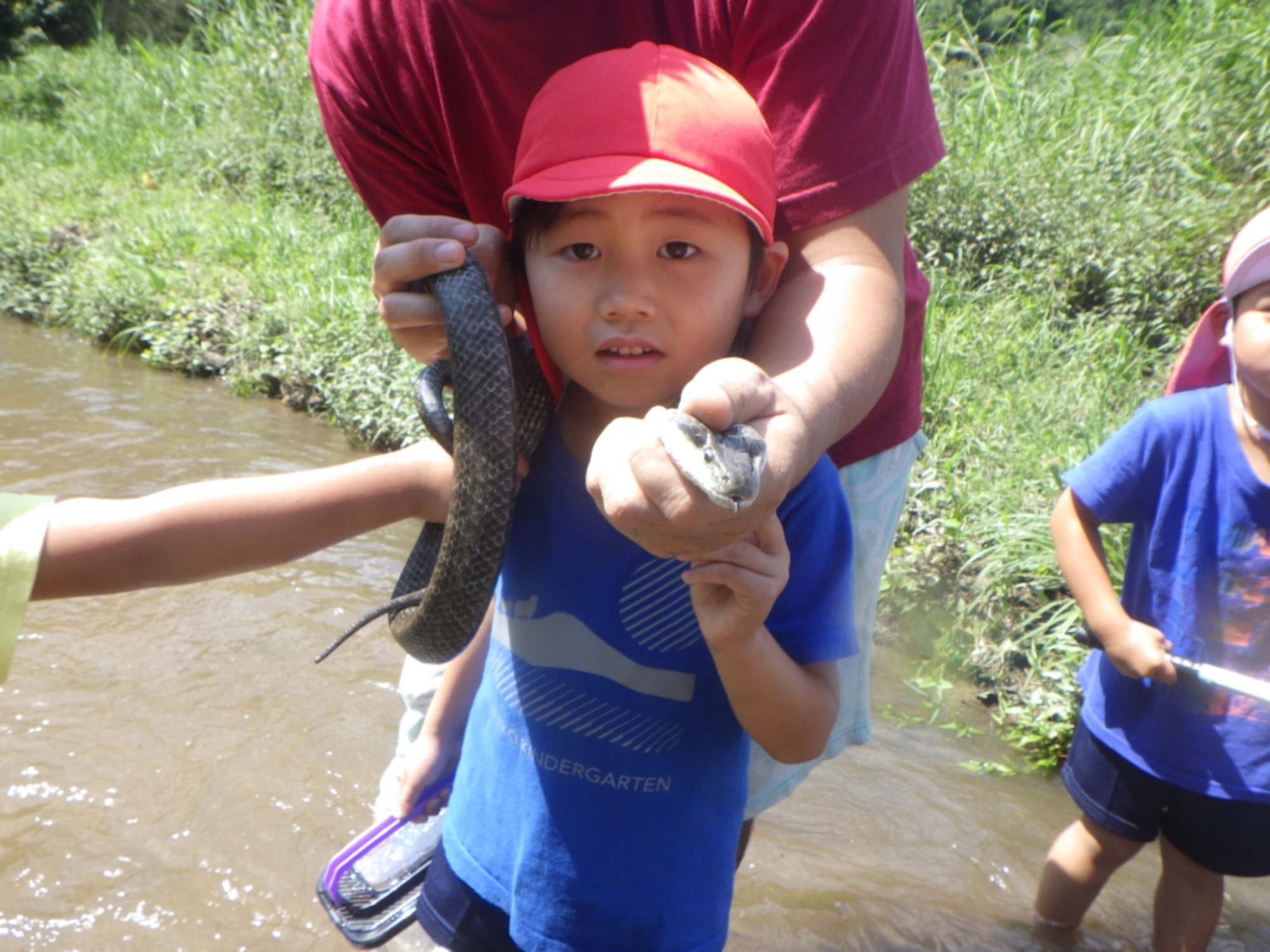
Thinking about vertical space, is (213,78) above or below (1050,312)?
above

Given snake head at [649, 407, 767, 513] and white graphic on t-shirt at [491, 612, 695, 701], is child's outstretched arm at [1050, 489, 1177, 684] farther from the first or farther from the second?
snake head at [649, 407, 767, 513]

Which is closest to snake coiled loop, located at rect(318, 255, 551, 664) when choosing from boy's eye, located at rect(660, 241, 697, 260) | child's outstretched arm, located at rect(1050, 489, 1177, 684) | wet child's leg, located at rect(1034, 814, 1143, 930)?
boy's eye, located at rect(660, 241, 697, 260)

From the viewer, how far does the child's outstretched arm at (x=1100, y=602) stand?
2332 mm

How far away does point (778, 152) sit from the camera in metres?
1.53

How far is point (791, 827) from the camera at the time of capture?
3.26m

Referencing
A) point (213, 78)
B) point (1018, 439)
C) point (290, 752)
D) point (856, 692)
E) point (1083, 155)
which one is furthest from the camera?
point (213, 78)

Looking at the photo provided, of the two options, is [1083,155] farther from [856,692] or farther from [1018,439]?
[856,692]

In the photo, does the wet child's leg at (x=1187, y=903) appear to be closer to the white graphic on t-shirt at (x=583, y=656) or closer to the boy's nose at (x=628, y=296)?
the white graphic on t-shirt at (x=583, y=656)

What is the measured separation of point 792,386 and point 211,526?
31.8 inches

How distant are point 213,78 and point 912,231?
911cm

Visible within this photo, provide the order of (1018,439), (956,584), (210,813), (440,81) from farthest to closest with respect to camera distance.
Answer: (1018,439) < (956,584) < (210,813) < (440,81)

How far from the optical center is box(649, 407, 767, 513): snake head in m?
0.94

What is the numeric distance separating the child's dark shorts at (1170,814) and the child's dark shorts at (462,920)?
1.63 meters

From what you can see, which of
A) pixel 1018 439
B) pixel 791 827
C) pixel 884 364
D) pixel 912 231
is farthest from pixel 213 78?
pixel 884 364
